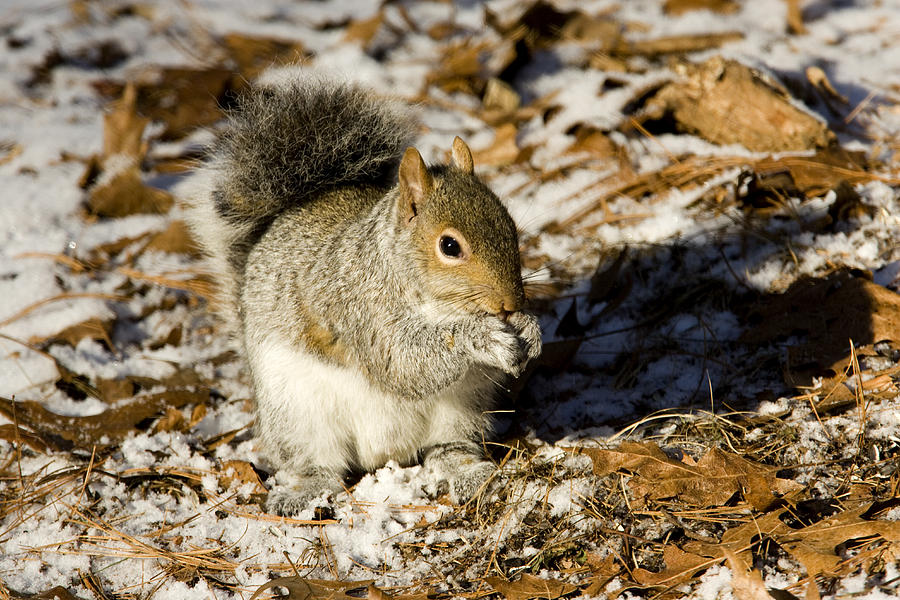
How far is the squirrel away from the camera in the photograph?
2094 mm

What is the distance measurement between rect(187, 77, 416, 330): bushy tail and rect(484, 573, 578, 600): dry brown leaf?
57.9 inches

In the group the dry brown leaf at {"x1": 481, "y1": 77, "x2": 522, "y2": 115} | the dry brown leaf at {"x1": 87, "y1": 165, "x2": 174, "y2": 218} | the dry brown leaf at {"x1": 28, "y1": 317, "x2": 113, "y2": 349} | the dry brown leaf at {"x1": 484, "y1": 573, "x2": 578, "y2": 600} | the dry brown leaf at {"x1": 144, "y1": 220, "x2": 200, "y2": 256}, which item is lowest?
the dry brown leaf at {"x1": 484, "y1": 573, "x2": 578, "y2": 600}

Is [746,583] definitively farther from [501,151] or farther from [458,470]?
[501,151]

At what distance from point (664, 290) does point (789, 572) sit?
1.39 meters

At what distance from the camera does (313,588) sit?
6.47 ft

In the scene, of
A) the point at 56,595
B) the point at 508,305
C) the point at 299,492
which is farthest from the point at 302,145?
the point at 56,595

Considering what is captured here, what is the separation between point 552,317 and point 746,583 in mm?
1523

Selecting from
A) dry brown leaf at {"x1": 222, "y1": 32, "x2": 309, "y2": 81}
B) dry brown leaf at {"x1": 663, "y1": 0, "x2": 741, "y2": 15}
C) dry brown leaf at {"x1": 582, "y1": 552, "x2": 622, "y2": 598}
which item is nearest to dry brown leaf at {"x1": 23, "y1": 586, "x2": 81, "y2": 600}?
dry brown leaf at {"x1": 582, "y1": 552, "x2": 622, "y2": 598}

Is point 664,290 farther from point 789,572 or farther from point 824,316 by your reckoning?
point 789,572

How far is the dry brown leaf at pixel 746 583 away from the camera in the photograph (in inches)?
62.9

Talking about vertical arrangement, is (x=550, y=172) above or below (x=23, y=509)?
above

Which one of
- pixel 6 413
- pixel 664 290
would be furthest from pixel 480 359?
pixel 6 413

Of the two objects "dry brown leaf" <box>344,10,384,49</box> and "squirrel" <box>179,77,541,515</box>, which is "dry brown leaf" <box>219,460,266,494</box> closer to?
"squirrel" <box>179,77,541,515</box>

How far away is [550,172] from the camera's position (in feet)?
11.8
